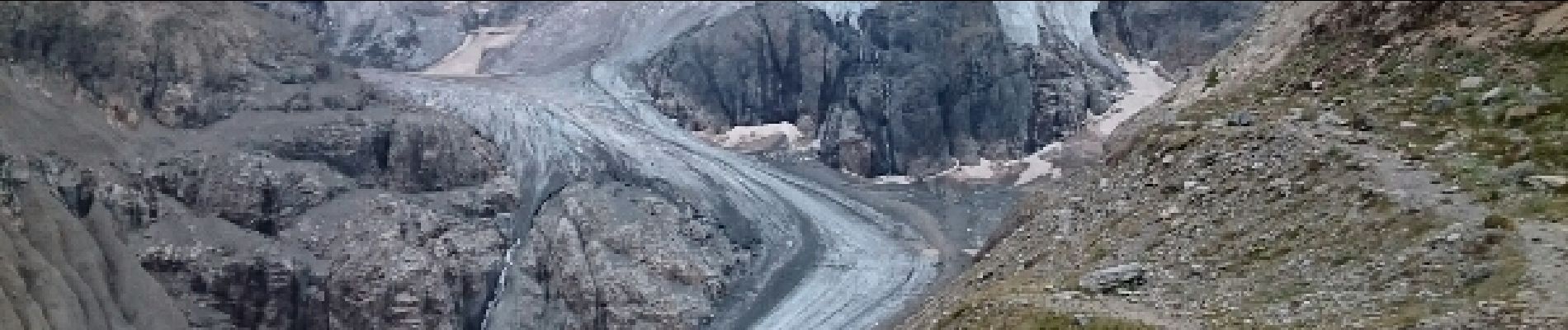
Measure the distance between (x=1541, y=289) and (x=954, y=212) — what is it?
3101 inches

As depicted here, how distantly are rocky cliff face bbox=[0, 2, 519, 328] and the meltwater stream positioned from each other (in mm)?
4297

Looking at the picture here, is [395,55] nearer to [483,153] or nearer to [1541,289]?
[483,153]

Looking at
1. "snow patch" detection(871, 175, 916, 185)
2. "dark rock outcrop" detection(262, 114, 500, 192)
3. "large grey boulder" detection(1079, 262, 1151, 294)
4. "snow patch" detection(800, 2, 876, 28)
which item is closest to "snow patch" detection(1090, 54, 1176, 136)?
"snow patch" detection(871, 175, 916, 185)

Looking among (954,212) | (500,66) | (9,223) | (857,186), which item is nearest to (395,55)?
(500,66)

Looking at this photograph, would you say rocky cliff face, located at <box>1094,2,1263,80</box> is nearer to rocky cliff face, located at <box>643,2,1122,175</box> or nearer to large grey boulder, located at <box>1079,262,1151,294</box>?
rocky cliff face, located at <box>643,2,1122,175</box>

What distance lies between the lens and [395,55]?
130625 mm

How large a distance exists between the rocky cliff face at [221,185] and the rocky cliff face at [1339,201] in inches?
1698

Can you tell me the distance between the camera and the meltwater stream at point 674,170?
75.3m

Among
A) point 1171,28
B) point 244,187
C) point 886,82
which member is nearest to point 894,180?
point 886,82

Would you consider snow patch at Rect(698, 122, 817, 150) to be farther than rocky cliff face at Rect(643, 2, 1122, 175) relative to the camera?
No

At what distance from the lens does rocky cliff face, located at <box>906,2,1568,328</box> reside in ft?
53.0

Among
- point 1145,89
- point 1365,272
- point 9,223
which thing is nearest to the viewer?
point 1365,272

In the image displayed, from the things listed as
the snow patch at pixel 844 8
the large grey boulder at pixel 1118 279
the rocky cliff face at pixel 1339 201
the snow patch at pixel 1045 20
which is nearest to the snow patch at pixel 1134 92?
the snow patch at pixel 1045 20

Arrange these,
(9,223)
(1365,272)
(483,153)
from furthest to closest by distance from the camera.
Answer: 1. (483,153)
2. (9,223)
3. (1365,272)
